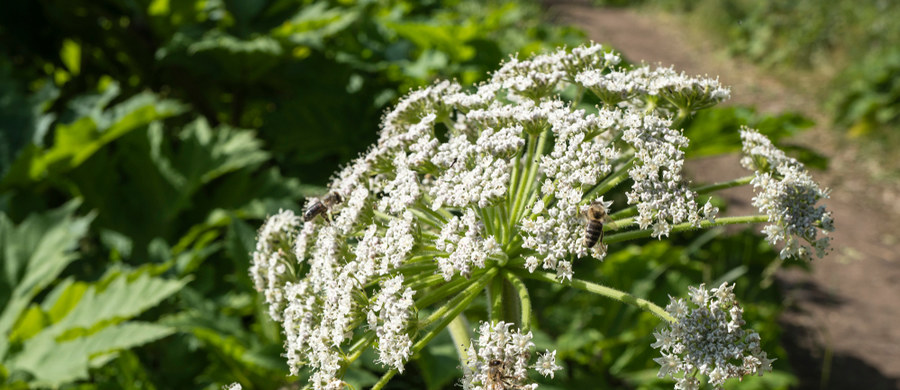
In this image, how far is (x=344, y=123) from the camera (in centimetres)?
575

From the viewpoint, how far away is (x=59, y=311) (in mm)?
3965

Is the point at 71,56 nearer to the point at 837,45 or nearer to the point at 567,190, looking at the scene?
the point at 567,190

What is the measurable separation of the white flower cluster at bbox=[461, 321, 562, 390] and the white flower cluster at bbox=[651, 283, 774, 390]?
38 centimetres

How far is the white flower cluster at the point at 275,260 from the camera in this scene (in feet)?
8.54

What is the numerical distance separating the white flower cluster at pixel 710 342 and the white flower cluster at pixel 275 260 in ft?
4.78

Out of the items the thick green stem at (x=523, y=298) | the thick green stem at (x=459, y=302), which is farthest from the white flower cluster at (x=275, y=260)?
the thick green stem at (x=523, y=298)

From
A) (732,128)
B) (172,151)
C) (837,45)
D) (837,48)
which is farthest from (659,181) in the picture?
(837,45)

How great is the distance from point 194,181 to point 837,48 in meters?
17.4

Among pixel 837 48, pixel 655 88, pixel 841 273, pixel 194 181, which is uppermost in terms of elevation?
pixel 655 88

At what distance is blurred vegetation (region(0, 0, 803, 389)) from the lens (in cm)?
399

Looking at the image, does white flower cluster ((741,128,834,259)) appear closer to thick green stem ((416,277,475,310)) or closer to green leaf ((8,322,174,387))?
thick green stem ((416,277,475,310))

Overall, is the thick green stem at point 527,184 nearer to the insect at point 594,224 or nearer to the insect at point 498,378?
the insect at point 594,224

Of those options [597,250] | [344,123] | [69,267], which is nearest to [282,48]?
[344,123]

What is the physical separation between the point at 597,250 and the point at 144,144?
471 cm
